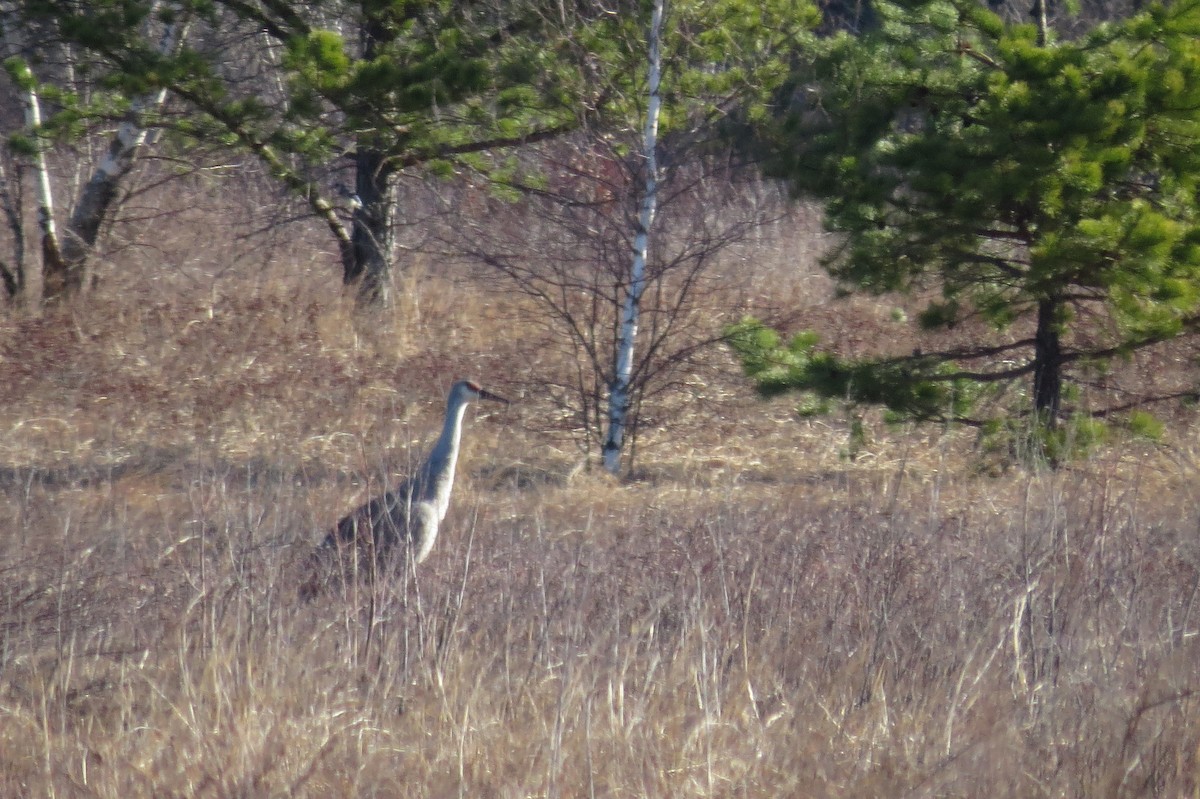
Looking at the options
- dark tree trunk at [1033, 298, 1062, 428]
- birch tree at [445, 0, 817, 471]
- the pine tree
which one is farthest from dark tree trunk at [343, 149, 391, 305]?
dark tree trunk at [1033, 298, 1062, 428]

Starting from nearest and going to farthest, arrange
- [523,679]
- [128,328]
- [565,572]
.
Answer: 1. [523,679]
2. [565,572]
3. [128,328]

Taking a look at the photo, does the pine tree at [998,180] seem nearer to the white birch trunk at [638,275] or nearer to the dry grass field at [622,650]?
the white birch trunk at [638,275]

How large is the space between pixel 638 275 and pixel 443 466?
3.75m

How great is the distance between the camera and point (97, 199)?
12.6m

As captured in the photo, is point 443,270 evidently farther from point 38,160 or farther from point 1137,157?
point 1137,157

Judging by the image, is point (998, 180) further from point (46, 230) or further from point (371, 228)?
point (46, 230)

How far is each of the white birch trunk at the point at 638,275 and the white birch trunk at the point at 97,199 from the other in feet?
16.4

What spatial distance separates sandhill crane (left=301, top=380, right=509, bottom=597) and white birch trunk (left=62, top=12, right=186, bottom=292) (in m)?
6.96

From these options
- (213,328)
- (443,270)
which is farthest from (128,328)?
(443,270)

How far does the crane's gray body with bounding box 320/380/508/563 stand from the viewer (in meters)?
5.29

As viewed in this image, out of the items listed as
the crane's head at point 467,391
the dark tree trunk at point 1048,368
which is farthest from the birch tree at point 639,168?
the crane's head at point 467,391

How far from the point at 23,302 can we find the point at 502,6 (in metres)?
5.66

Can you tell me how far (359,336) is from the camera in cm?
1292

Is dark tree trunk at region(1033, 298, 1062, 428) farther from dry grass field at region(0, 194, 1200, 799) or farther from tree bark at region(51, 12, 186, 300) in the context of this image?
tree bark at region(51, 12, 186, 300)
